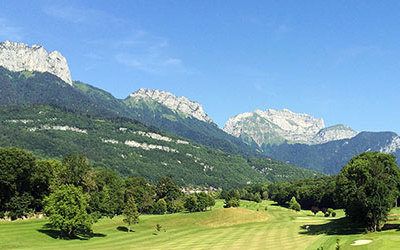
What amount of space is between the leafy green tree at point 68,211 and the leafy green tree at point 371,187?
191 feet

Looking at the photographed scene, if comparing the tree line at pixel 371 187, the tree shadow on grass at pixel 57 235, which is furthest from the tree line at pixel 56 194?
the tree line at pixel 371 187

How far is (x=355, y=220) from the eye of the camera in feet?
396

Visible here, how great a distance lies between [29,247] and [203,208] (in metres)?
106

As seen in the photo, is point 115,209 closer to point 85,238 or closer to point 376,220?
point 85,238

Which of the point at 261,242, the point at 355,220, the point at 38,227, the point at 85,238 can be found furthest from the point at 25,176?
the point at 355,220

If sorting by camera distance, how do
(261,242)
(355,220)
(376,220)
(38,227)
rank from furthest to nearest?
1. (355,220)
2. (38,227)
3. (376,220)
4. (261,242)

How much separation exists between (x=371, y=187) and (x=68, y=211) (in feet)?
215

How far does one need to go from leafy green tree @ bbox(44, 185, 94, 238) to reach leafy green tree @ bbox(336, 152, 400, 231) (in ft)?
191

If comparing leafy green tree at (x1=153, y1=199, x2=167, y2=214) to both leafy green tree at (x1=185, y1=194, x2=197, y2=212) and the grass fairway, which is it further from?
the grass fairway

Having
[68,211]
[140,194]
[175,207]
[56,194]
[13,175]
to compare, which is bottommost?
[68,211]

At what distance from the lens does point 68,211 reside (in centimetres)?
10262

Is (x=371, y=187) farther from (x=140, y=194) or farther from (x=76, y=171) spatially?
(x=140, y=194)

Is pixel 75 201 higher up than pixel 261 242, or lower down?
higher up

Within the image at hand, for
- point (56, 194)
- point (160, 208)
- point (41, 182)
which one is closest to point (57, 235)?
point (56, 194)
